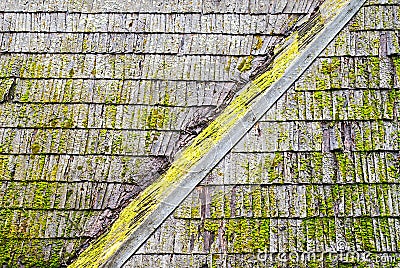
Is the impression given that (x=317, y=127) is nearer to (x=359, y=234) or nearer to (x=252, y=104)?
(x=252, y=104)

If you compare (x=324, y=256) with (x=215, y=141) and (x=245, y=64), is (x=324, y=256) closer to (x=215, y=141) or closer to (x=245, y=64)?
(x=215, y=141)

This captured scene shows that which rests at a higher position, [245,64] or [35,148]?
[245,64]

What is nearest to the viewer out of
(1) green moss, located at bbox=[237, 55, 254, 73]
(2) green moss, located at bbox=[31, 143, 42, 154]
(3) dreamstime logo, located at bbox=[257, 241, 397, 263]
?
(3) dreamstime logo, located at bbox=[257, 241, 397, 263]

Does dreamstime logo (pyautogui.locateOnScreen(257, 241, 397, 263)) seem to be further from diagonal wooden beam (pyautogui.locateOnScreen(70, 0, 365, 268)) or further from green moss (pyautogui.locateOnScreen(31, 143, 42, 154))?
green moss (pyautogui.locateOnScreen(31, 143, 42, 154))

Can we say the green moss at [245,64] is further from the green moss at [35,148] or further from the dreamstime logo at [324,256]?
the green moss at [35,148]

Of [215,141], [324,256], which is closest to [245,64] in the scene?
[215,141]

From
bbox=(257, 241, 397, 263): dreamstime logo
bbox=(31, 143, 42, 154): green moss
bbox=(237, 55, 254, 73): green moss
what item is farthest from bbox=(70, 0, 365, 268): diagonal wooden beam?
bbox=(31, 143, 42, 154): green moss

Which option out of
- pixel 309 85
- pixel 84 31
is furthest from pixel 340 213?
pixel 84 31
